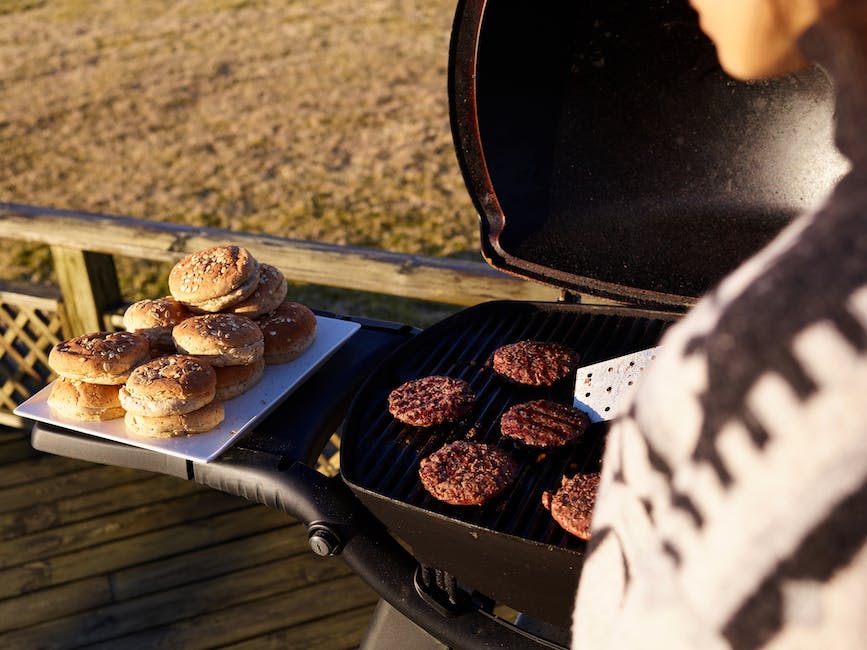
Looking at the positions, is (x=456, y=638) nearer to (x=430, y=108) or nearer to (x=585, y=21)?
(x=585, y=21)

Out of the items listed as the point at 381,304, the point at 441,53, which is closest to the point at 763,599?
the point at 381,304

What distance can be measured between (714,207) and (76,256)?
2.59 metres

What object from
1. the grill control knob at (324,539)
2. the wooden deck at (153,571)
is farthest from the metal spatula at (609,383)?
the wooden deck at (153,571)

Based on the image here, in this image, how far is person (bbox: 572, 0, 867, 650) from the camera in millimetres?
601

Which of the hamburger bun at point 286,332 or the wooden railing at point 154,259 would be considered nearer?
the hamburger bun at point 286,332

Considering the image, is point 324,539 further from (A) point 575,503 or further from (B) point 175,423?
(A) point 575,503

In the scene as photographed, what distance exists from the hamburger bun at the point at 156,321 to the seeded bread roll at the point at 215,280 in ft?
0.13

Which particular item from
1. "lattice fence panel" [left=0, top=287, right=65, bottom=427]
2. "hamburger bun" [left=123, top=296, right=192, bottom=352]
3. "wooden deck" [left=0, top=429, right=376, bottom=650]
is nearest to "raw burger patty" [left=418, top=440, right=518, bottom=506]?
"hamburger bun" [left=123, top=296, right=192, bottom=352]

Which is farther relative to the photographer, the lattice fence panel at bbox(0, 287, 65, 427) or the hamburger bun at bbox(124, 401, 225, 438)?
the lattice fence panel at bbox(0, 287, 65, 427)

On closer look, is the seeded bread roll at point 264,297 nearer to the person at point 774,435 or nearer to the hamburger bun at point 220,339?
the hamburger bun at point 220,339

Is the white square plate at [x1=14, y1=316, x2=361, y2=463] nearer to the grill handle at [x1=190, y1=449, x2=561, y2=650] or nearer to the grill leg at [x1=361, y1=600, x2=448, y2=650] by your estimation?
the grill handle at [x1=190, y1=449, x2=561, y2=650]

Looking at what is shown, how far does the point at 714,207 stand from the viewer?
2.23 m

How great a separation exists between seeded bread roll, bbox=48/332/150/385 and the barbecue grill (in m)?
0.16

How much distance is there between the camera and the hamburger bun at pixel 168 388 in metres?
1.82
